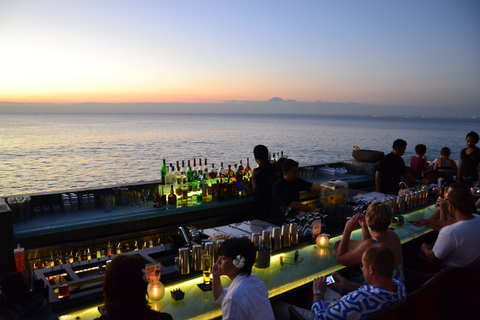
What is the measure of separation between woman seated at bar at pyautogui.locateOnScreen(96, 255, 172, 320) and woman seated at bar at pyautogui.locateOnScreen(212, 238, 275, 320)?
15.0 inches

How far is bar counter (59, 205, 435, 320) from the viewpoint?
1968 mm

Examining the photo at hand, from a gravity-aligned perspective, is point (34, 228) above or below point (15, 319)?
below

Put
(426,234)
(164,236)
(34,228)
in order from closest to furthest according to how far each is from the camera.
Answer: (34,228)
(426,234)
(164,236)

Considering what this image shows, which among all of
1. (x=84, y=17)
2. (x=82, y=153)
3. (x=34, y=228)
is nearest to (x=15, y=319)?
(x=34, y=228)

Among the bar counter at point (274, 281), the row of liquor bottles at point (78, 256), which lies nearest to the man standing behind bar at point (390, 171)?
the bar counter at point (274, 281)

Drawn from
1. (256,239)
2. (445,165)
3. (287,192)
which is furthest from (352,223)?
(445,165)

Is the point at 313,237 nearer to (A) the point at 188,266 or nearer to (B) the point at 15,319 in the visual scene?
(A) the point at 188,266

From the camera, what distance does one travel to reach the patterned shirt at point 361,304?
200cm

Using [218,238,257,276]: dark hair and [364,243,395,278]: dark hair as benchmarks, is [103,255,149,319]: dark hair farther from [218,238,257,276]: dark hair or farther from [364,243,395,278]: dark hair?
[364,243,395,278]: dark hair

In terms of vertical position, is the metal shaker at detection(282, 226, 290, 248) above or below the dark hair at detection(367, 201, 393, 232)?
below

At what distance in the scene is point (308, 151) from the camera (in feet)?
112

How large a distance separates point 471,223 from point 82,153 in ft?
Result: 94.4

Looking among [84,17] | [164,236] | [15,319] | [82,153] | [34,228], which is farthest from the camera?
[82,153]

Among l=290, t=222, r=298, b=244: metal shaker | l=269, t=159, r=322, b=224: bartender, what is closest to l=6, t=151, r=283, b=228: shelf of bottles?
l=269, t=159, r=322, b=224: bartender
